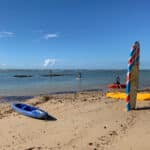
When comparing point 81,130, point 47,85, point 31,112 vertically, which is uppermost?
point 31,112

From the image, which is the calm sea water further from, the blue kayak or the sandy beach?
the sandy beach

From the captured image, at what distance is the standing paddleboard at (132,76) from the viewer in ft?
36.3

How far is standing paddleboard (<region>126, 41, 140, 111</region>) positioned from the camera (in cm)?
1106

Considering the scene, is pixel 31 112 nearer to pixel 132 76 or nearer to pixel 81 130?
pixel 81 130

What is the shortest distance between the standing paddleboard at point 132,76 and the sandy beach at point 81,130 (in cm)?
46

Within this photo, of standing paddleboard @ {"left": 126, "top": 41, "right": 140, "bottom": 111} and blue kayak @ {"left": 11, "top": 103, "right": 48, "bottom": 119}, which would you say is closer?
blue kayak @ {"left": 11, "top": 103, "right": 48, "bottom": 119}

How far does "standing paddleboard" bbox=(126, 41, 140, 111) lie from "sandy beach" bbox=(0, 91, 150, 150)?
1.50 ft

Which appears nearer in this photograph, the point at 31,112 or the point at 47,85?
the point at 31,112

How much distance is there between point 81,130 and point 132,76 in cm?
416

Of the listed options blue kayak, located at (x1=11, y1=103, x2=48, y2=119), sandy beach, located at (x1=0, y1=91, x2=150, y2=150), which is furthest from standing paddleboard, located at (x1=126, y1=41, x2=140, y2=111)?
blue kayak, located at (x1=11, y1=103, x2=48, y2=119)

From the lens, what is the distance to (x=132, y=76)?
11258mm

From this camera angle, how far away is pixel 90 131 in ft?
26.7

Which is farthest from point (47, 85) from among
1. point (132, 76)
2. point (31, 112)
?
point (132, 76)

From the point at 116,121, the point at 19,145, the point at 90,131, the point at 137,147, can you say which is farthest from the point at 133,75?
the point at 19,145
